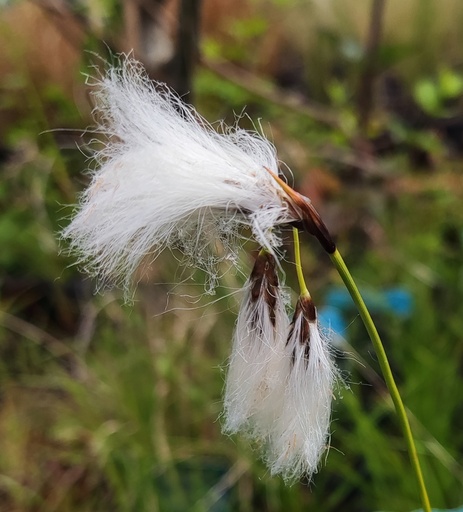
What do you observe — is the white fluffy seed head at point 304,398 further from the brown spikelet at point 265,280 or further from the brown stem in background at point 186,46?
the brown stem in background at point 186,46

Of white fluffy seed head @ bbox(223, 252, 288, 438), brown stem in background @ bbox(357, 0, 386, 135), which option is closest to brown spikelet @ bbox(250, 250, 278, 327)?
white fluffy seed head @ bbox(223, 252, 288, 438)

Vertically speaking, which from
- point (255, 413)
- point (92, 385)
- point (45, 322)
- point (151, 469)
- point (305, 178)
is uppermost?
point (255, 413)

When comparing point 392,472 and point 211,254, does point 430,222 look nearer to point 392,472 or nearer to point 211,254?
point 392,472

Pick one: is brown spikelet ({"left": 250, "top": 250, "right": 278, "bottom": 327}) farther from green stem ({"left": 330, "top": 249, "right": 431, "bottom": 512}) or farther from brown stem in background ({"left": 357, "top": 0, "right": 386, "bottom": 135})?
brown stem in background ({"left": 357, "top": 0, "right": 386, "bottom": 135})

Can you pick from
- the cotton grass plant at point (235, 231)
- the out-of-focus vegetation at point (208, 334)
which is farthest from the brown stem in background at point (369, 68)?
the cotton grass plant at point (235, 231)

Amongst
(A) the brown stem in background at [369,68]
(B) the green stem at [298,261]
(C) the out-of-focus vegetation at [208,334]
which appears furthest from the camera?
(A) the brown stem in background at [369,68]

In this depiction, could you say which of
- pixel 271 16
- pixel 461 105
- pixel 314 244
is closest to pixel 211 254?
pixel 314 244
